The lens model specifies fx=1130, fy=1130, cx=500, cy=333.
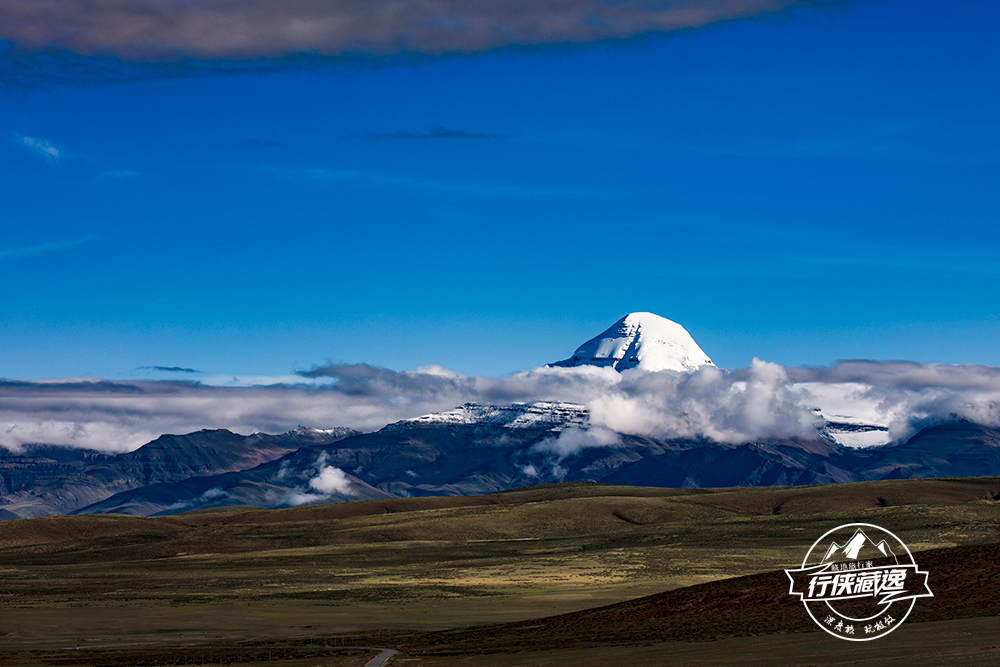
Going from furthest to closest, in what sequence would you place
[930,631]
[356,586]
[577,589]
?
[356,586] < [577,589] < [930,631]

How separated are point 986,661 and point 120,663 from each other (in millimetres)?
54548

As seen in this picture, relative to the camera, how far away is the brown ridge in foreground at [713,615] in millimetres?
70250

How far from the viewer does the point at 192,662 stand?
7531 centimetres

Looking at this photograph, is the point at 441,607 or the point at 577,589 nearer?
the point at 441,607

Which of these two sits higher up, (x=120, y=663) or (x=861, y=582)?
(x=861, y=582)

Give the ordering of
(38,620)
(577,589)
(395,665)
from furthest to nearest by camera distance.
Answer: (577,589)
(38,620)
(395,665)

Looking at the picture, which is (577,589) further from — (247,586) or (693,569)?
(247,586)

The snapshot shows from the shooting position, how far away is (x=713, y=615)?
7862cm

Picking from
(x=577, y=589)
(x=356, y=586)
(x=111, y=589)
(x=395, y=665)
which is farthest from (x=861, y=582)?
(x=111, y=589)

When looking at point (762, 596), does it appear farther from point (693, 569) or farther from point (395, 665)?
point (693, 569)

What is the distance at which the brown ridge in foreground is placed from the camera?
70.2 m

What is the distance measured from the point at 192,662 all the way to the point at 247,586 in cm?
7814

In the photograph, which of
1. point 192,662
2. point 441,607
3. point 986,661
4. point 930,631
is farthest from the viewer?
point 441,607

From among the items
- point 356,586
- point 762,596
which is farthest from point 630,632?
point 356,586
